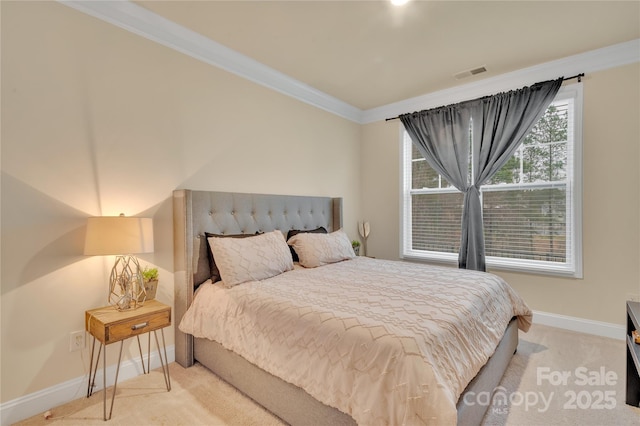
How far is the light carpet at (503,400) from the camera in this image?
1769 mm

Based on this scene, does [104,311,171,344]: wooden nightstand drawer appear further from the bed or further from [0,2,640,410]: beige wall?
[0,2,640,410]: beige wall

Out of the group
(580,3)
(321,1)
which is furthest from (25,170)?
(580,3)

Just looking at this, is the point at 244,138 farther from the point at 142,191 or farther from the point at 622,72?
the point at 622,72

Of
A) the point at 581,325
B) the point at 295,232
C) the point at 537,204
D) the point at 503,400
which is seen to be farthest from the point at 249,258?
the point at 581,325

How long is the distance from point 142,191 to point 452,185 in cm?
332

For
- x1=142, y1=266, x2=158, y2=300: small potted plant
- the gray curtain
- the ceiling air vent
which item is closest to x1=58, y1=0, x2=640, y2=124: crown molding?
the gray curtain

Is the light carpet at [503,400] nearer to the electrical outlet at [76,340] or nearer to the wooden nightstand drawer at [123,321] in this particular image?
the electrical outlet at [76,340]

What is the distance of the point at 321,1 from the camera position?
217 cm

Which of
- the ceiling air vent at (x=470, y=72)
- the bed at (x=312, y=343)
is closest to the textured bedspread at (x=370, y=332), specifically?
the bed at (x=312, y=343)

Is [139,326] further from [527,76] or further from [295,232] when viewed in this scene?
[527,76]

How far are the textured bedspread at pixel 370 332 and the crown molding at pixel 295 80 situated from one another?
198 cm

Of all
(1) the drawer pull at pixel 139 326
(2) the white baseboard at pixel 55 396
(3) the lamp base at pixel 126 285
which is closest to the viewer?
(2) the white baseboard at pixel 55 396

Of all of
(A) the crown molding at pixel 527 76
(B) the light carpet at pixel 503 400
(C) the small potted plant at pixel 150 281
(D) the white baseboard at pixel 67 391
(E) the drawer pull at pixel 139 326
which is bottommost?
(B) the light carpet at pixel 503 400

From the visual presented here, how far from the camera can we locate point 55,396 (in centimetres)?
190
